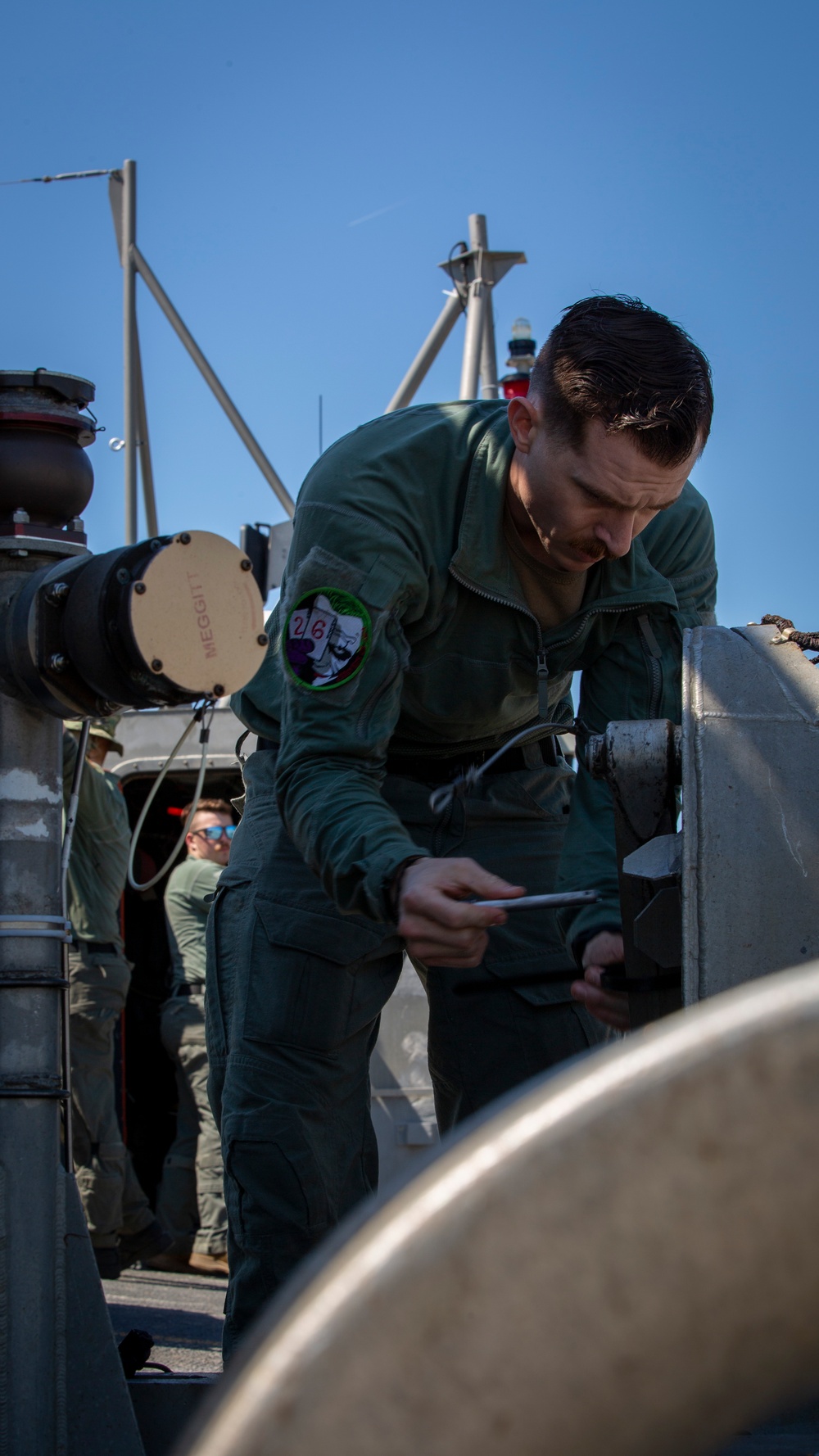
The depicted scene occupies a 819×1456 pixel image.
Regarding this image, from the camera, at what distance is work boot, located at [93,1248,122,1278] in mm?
5426

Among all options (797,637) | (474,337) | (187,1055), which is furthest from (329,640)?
(474,337)

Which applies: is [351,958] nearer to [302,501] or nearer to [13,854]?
[13,854]

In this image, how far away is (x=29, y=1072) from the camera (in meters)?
2.08

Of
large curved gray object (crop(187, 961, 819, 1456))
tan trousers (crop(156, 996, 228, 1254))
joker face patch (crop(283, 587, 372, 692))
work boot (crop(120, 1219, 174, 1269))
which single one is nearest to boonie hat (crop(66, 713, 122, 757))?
tan trousers (crop(156, 996, 228, 1254))

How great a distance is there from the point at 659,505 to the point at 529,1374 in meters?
1.60

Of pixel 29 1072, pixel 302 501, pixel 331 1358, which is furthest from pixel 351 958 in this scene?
pixel 331 1358

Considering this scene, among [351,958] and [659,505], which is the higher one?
[659,505]

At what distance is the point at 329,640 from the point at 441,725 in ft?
1.30

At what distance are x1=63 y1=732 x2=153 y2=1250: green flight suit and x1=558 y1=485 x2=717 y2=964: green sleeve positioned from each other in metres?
3.48

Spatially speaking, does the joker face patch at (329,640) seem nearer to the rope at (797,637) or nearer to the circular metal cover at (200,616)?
the circular metal cover at (200,616)

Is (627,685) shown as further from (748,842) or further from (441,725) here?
(748,842)

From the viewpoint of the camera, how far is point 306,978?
217 centimetres

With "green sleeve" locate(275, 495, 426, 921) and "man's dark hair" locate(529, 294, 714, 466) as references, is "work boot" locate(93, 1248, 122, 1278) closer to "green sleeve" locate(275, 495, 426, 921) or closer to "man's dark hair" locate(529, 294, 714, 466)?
"green sleeve" locate(275, 495, 426, 921)

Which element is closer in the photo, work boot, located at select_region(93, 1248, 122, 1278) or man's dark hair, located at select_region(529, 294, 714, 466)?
man's dark hair, located at select_region(529, 294, 714, 466)
